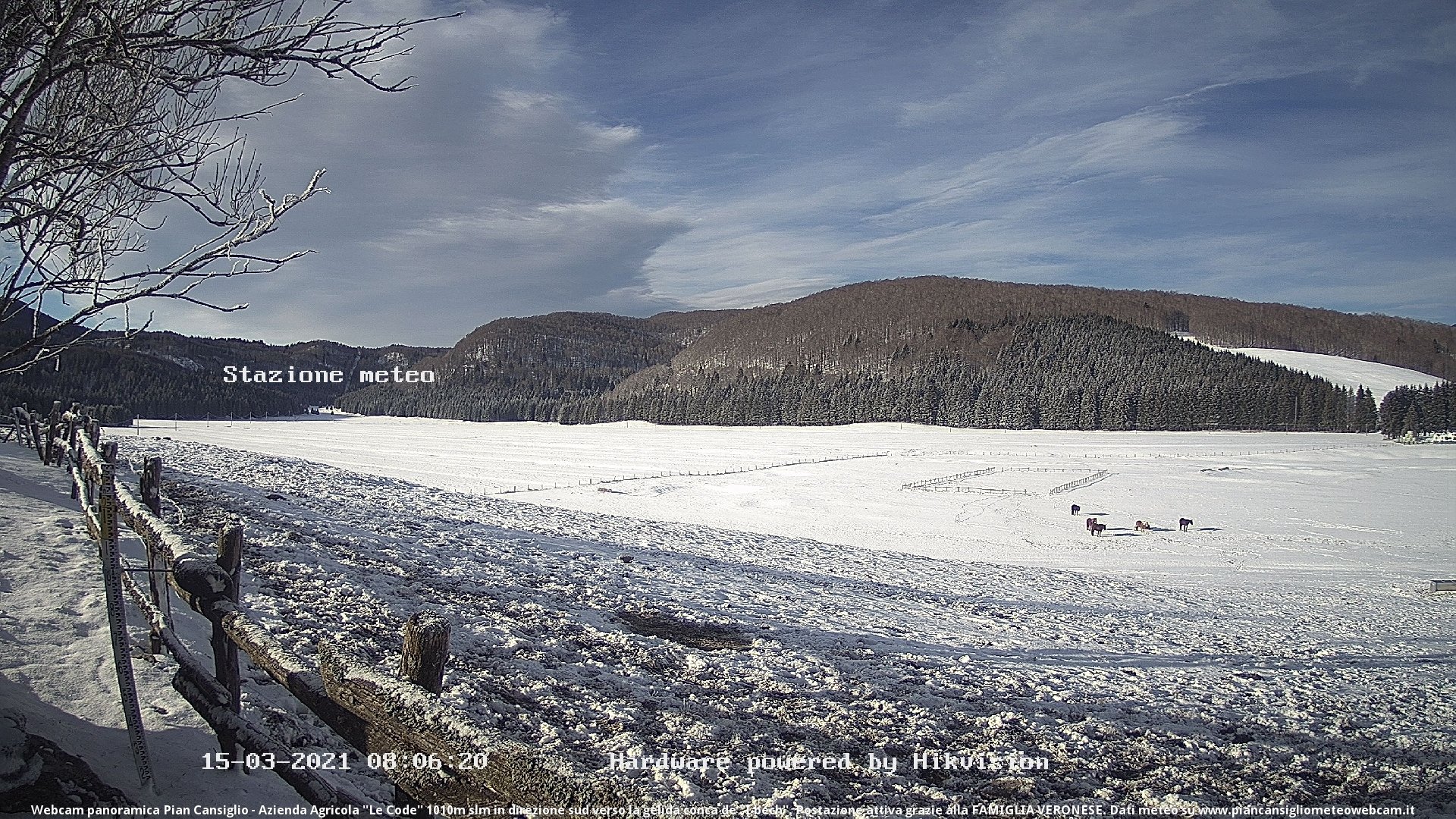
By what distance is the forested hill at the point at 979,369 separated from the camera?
82.8m

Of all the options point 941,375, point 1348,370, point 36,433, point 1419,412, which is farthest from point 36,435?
point 1348,370

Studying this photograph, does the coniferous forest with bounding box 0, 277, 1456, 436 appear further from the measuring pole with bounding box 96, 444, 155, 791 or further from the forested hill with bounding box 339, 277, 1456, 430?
the measuring pole with bounding box 96, 444, 155, 791

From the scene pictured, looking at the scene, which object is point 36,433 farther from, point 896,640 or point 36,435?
point 896,640

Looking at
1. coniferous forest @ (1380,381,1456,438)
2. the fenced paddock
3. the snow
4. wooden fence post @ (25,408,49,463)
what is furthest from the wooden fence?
the snow

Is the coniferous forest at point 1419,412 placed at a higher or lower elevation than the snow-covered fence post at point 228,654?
higher

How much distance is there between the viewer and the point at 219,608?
4.16 m

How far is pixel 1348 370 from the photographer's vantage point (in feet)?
344

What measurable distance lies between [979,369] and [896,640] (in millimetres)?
111098

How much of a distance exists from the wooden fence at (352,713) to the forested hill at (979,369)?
90.2 metres

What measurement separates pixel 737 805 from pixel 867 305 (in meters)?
166

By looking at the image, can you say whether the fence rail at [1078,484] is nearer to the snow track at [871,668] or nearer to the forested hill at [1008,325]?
the snow track at [871,668]

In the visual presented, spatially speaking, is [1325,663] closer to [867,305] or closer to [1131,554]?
[1131,554]

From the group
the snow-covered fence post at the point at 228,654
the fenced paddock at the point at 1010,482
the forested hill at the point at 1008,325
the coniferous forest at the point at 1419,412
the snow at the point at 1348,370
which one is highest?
the forested hill at the point at 1008,325

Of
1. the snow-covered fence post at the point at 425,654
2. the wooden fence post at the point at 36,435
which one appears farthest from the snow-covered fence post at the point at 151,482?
the wooden fence post at the point at 36,435
